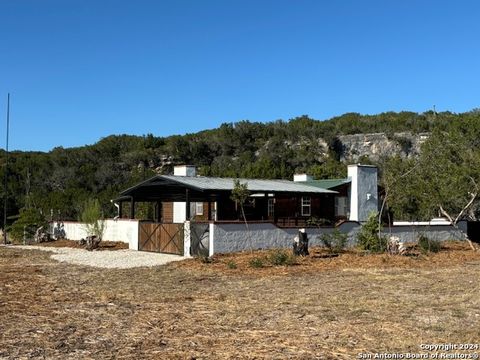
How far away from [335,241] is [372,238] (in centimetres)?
158

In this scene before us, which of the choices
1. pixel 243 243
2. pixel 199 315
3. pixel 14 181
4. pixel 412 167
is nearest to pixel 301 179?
pixel 412 167

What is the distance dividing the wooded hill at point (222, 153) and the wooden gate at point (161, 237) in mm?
26698

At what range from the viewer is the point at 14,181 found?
59.7 meters

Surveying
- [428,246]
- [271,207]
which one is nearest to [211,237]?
[428,246]

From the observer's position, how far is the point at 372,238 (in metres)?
22.3

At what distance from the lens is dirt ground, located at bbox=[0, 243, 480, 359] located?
7910 millimetres

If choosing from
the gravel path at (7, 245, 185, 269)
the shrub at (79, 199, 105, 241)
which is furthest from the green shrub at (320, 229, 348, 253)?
the shrub at (79, 199, 105, 241)

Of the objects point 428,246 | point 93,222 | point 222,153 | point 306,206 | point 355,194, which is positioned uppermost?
point 222,153

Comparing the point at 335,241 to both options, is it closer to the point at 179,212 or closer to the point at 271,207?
the point at 271,207

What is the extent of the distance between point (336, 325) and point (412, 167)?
17.5 meters

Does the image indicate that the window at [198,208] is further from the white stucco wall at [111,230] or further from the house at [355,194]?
the house at [355,194]

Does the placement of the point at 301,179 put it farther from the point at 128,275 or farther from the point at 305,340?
the point at 305,340

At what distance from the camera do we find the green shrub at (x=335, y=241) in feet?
73.8

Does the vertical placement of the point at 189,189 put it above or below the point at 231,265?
above
